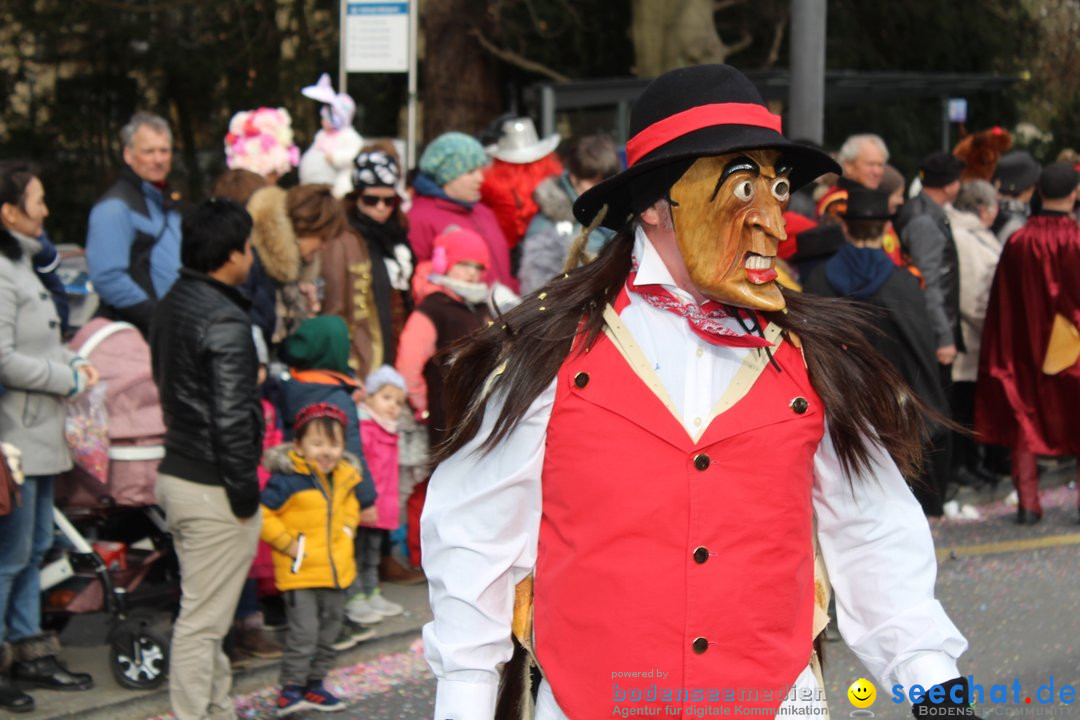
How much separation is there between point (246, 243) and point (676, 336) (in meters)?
2.98

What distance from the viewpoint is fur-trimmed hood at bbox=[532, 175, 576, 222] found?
8.24 meters

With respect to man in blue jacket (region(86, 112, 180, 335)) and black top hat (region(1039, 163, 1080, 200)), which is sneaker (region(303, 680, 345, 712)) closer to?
man in blue jacket (region(86, 112, 180, 335))

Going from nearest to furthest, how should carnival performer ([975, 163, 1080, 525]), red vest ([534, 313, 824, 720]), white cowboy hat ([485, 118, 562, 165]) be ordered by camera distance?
red vest ([534, 313, 824, 720]), carnival performer ([975, 163, 1080, 525]), white cowboy hat ([485, 118, 562, 165])

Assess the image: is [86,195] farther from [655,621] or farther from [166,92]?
[655,621]

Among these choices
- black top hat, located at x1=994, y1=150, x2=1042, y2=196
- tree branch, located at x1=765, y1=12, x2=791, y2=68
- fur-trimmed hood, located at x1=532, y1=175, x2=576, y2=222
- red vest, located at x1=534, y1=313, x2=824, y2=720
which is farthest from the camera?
tree branch, located at x1=765, y1=12, x2=791, y2=68

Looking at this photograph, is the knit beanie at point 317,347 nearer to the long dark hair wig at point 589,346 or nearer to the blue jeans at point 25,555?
the blue jeans at point 25,555

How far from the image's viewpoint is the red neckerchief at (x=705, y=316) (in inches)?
114

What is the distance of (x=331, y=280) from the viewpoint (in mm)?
7520

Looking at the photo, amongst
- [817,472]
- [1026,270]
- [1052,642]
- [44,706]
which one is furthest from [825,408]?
[1026,270]

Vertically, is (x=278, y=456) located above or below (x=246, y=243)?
below

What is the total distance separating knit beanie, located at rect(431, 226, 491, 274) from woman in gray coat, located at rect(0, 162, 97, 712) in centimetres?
196

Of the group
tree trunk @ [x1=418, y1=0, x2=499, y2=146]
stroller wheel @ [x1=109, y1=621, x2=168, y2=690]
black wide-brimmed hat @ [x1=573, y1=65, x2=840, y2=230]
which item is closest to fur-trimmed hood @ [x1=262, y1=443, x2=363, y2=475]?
stroller wheel @ [x1=109, y1=621, x2=168, y2=690]

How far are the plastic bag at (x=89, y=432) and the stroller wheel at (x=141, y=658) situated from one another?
659 mm

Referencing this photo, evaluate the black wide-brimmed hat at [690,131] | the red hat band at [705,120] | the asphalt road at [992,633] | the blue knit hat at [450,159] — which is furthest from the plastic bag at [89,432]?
the red hat band at [705,120]
